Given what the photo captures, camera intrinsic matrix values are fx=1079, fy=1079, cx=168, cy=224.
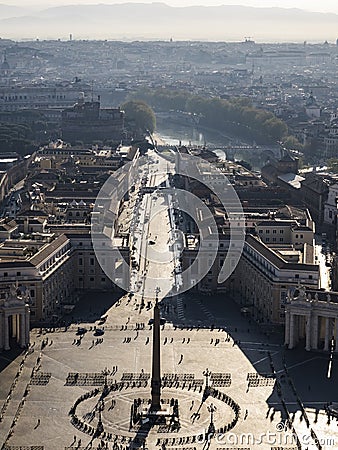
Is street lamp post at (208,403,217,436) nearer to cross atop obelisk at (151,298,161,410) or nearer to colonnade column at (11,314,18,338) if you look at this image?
cross atop obelisk at (151,298,161,410)

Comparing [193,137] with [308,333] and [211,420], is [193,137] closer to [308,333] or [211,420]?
[308,333]

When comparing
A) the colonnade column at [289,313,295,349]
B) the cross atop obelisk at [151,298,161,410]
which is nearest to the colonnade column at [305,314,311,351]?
the colonnade column at [289,313,295,349]

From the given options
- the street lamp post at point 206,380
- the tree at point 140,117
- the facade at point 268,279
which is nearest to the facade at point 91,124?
the tree at point 140,117

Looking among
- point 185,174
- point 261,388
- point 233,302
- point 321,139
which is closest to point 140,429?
point 261,388

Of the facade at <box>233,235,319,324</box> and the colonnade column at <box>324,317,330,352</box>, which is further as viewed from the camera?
the facade at <box>233,235,319,324</box>

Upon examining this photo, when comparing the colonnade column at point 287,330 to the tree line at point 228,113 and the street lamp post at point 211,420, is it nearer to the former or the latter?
the street lamp post at point 211,420
